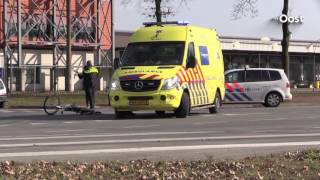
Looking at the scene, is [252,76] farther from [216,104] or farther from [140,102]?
[140,102]

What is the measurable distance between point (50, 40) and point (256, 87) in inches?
1335

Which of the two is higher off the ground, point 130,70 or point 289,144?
point 130,70

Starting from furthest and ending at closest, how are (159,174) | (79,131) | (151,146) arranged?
(79,131), (151,146), (159,174)

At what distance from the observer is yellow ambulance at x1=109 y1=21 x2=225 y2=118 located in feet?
64.8

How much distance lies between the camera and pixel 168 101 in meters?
19.7

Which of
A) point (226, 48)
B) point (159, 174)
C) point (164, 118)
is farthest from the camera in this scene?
point (226, 48)

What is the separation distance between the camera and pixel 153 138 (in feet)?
46.4

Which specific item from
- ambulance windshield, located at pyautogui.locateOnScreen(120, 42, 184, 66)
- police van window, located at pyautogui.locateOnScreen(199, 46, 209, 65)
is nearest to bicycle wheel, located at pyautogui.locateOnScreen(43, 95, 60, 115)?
ambulance windshield, located at pyautogui.locateOnScreen(120, 42, 184, 66)

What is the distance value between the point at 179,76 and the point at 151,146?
772 centimetres

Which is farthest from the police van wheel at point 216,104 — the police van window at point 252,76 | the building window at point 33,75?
the building window at point 33,75

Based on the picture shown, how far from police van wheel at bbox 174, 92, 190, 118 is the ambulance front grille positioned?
3.35 feet

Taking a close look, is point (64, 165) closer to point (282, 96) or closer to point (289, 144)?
point (289, 144)

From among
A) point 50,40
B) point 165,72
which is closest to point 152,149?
point 165,72

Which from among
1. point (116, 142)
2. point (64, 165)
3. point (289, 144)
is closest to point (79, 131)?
point (116, 142)
